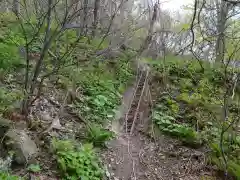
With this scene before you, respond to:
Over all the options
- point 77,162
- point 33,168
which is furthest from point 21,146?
point 77,162

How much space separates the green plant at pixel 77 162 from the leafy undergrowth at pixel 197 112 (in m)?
2.14

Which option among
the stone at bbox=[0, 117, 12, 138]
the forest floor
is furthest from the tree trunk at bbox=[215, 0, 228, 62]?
the stone at bbox=[0, 117, 12, 138]

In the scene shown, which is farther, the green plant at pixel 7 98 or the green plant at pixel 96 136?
the green plant at pixel 96 136

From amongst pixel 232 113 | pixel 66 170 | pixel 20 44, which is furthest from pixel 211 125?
pixel 20 44

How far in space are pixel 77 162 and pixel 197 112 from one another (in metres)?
3.78

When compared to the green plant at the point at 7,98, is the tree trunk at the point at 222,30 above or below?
above

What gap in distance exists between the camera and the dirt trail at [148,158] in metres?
4.57

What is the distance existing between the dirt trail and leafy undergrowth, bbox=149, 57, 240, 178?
299 millimetres

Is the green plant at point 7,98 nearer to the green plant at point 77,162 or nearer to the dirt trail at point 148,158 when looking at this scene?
the green plant at point 77,162

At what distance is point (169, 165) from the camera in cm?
494

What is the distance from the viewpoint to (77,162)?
12.8ft

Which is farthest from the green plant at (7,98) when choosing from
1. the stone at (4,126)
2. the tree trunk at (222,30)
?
the tree trunk at (222,30)

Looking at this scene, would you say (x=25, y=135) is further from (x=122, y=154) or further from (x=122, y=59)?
(x=122, y=59)

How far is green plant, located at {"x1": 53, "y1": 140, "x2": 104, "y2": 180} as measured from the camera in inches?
147
